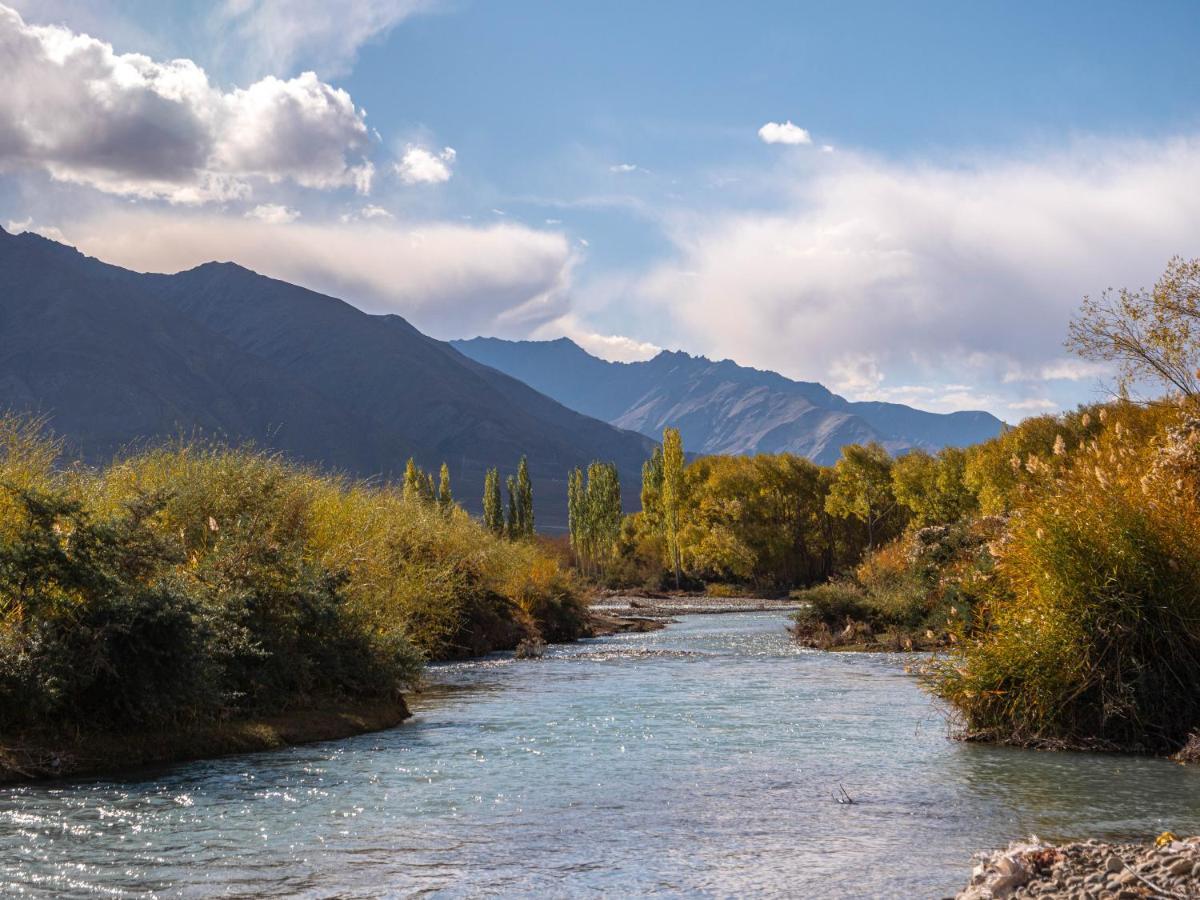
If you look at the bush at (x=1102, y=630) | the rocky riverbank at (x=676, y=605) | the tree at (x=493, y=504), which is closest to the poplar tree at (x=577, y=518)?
the tree at (x=493, y=504)

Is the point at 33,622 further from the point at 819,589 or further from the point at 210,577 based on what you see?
the point at 819,589

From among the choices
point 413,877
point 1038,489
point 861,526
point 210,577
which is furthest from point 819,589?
point 861,526

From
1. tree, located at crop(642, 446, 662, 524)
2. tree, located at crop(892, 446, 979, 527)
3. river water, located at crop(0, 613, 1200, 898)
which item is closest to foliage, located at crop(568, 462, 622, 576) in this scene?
tree, located at crop(642, 446, 662, 524)

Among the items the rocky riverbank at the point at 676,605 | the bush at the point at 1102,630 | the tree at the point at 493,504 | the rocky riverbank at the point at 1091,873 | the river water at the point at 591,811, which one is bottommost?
the rocky riverbank at the point at 676,605

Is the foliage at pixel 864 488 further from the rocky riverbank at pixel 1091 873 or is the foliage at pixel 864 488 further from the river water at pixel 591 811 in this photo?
the rocky riverbank at pixel 1091 873

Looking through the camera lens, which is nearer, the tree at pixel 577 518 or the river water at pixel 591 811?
the river water at pixel 591 811

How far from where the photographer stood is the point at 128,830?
15156 millimetres

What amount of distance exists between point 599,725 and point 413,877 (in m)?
12.9

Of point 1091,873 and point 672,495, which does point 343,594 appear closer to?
point 1091,873

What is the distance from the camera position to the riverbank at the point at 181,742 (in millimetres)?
18703

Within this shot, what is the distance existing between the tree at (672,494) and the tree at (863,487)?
59.7 ft

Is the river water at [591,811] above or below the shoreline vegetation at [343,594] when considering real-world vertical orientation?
below

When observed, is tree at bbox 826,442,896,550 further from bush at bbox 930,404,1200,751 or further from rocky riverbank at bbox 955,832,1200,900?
rocky riverbank at bbox 955,832,1200,900

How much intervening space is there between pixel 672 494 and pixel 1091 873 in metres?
116
